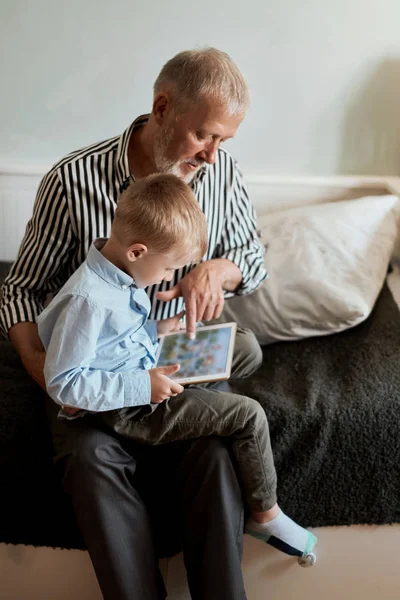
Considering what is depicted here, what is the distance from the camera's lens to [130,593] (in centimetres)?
112

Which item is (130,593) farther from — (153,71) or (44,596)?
(153,71)

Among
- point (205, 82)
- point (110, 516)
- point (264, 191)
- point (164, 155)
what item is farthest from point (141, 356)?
point (264, 191)

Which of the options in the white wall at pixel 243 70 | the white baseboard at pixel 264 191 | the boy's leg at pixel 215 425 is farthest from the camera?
the white baseboard at pixel 264 191

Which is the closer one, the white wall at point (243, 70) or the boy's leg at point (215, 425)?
the boy's leg at point (215, 425)

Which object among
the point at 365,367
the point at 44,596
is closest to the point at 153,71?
the point at 365,367

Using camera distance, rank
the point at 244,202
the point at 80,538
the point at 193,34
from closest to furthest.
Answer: the point at 80,538 → the point at 244,202 → the point at 193,34

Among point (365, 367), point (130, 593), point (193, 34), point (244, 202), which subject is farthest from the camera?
point (193, 34)

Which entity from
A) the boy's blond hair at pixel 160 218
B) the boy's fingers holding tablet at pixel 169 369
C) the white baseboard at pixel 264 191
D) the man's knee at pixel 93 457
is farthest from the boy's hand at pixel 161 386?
the white baseboard at pixel 264 191

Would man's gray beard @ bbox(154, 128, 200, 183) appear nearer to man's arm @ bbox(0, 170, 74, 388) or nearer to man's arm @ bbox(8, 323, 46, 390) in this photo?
man's arm @ bbox(0, 170, 74, 388)

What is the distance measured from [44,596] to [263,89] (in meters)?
1.42

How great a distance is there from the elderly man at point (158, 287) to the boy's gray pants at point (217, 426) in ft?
0.10

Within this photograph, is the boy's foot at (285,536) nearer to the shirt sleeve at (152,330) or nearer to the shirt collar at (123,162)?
the shirt sleeve at (152,330)

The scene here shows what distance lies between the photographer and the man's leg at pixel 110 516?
1.12 m

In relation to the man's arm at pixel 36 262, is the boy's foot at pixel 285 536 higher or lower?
lower
